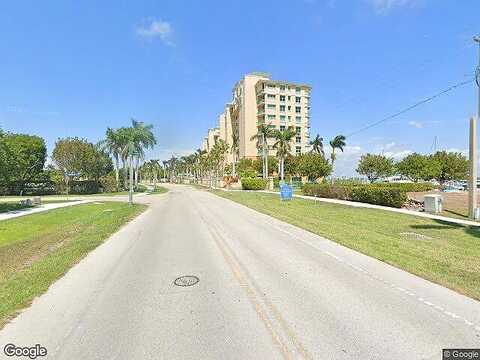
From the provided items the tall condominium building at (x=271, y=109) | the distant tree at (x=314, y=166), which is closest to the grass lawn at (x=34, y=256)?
the distant tree at (x=314, y=166)

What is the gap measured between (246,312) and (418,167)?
70.3 m

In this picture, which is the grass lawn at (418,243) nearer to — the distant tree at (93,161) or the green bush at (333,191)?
the green bush at (333,191)

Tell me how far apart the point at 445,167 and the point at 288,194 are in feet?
175

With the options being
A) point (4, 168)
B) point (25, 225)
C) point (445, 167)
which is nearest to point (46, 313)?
point (25, 225)

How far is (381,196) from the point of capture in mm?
26328

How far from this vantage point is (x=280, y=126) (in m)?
97.1

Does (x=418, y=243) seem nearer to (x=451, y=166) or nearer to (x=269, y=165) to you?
(x=451, y=166)

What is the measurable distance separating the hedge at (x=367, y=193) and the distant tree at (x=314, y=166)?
3379 cm

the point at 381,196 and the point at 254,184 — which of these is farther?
the point at 254,184

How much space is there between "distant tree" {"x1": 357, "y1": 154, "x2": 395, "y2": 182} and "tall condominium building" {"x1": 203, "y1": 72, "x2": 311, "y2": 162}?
2693 cm

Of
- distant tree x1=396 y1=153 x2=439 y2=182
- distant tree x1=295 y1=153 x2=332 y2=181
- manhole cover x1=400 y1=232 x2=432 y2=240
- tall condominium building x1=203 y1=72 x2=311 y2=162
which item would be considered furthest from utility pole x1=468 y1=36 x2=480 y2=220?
tall condominium building x1=203 y1=72 x2=311 y2=162

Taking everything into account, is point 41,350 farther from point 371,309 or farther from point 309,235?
point 309,235

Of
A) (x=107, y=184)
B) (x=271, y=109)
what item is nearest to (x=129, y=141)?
(x=107, y=184)

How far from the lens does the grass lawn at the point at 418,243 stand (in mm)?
7746
